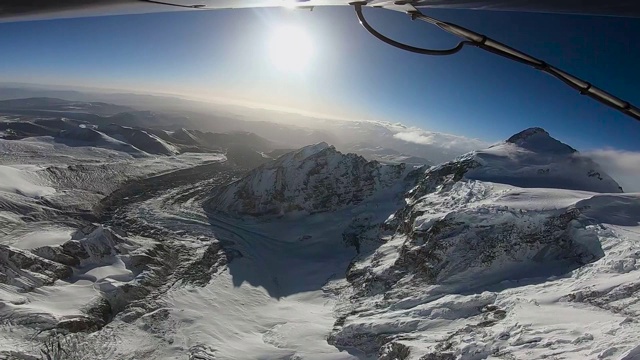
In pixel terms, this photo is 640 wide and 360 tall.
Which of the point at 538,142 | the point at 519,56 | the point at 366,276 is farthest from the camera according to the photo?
the point at 538,142

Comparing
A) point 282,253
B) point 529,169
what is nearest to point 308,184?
point 282,253

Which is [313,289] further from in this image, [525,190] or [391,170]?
[391,170]

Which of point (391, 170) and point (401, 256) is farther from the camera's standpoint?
point (391, 170)

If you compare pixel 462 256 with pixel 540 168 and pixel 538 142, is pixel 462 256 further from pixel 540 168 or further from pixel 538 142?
pixel 538 142

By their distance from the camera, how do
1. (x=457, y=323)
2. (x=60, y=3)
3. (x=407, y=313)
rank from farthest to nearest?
(x=407, y=313)
(x=457, y=323)
(x=60, y=3)

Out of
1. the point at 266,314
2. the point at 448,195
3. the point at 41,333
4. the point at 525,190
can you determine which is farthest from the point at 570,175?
the point at 41,333

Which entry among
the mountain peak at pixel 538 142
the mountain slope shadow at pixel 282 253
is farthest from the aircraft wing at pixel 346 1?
the mountain peak at pixel 538 142
